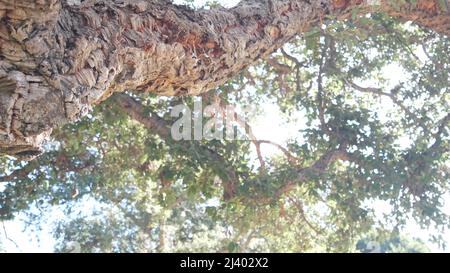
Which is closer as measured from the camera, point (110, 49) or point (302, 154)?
point (110, 49)

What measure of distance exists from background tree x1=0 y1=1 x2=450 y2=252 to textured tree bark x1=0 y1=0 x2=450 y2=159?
4.98 feet

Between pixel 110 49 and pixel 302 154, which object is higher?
pixel 302 154

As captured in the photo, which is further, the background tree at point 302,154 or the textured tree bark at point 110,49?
the background tree at point 302,154

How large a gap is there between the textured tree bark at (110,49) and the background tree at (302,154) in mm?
1519

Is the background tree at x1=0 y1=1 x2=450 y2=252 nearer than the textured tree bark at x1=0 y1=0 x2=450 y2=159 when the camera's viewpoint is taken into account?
No

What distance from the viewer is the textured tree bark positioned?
182cm

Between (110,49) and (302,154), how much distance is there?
13.5 ft

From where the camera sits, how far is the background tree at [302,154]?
534cm

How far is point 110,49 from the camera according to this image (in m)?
2.24

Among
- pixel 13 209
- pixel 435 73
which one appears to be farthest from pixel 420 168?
pixel 13 209

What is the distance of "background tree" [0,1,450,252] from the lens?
5344 mm

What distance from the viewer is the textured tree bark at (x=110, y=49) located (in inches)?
71.6
